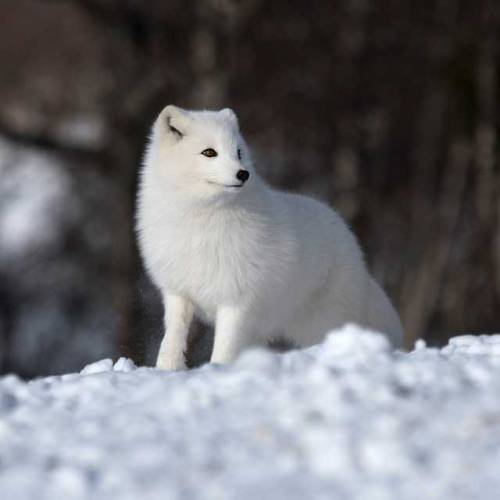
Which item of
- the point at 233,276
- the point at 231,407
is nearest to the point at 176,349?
the point at 233,276

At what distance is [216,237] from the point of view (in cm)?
684

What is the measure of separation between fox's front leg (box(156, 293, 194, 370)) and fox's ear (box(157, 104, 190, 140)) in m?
0.88

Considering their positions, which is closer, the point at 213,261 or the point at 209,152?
the point at 209,152

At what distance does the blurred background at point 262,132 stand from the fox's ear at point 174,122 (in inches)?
347

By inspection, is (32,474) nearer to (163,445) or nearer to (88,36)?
(163,445)

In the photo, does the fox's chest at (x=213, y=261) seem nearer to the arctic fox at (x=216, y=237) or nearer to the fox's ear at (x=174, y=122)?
the arctic fox at (x=216, y=237)

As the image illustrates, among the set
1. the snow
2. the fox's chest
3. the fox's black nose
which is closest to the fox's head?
the fox's black nose

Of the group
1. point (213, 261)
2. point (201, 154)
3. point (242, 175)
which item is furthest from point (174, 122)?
point (213, 261)

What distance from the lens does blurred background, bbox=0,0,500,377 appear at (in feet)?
56.6

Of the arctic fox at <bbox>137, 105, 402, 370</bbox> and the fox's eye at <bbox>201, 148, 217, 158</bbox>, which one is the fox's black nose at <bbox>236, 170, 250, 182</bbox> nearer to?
the arctic fox at <bbox>137, 105, 402, 370</bbox>

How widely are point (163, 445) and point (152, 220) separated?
3180 millimetres

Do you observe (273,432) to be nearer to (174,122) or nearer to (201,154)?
(201,154)

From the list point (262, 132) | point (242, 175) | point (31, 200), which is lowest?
point (31, 200)

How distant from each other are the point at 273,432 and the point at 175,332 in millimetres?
2963
